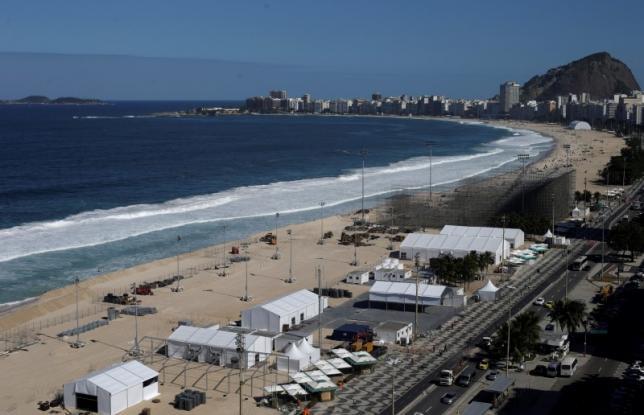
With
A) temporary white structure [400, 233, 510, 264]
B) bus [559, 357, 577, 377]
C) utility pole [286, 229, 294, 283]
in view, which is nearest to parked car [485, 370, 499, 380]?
bus [559, 357, 577, 377]

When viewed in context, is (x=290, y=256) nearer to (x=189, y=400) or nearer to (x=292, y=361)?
(x=292, y=361)

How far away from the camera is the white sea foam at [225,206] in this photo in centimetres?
4834

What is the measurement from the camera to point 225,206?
62594mm

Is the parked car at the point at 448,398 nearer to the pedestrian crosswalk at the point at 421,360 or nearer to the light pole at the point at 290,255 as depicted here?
the pedestrian crosswalk at the point at 421,360

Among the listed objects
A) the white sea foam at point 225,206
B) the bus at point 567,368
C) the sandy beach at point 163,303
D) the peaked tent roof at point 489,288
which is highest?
the white sea foam at point 225,206

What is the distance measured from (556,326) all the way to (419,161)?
2761 inches

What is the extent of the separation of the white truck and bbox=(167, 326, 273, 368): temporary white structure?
6.04 metres

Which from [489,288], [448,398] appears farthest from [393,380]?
[489,288]

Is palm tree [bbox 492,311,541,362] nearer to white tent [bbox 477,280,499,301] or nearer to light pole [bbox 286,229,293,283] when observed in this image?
white tent [bbox 477,280,499,301]

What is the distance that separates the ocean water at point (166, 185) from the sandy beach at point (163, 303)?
250 cm

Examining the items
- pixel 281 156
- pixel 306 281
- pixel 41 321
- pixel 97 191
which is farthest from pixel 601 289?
pixel 281 156

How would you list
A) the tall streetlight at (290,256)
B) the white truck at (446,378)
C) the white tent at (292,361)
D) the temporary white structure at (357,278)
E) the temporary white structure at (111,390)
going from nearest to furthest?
the temporary white structure at (111,390)
the white truck at (446,378)
the white tent at (292,361)
the temporary white structure at (357,278)
the tall streetlight at (290,256)

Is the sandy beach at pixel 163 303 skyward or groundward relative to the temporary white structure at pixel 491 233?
groundward

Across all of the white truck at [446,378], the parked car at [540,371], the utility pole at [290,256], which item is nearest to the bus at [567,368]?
the parked car at [540,371]
